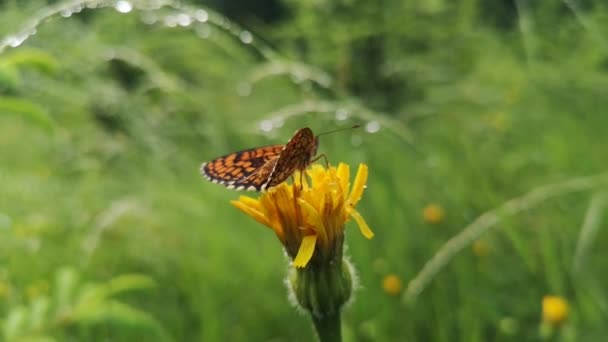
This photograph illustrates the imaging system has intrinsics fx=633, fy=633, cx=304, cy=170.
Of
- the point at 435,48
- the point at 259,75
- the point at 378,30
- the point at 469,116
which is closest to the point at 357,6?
the point at 378,30

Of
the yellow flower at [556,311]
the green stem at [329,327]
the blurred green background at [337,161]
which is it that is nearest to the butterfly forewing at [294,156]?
the green stem at [329,327]

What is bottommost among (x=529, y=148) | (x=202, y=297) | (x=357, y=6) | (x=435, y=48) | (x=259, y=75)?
(x=202, y=297)

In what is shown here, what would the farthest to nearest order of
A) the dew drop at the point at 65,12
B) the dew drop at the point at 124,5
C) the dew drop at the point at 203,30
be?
the dew drop at the point at 203,30, the dew drop at the point at 124,5, the dew drop at the point at 65,12

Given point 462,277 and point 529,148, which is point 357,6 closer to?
point 529,148

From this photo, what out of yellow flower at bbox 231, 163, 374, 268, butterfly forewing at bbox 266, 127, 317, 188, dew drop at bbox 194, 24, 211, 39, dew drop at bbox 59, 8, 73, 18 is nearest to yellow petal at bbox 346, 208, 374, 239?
yellow flower at bbox 231, 163, 374, 268

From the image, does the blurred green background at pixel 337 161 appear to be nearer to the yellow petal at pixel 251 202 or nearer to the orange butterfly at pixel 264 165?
the orange butterfly at pixel 264 165

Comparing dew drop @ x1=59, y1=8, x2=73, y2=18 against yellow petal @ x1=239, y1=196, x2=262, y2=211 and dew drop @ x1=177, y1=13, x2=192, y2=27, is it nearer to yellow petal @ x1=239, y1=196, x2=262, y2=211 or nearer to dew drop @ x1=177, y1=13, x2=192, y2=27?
dew drop @ x1=177, y1=13, x2=192, y2=27
